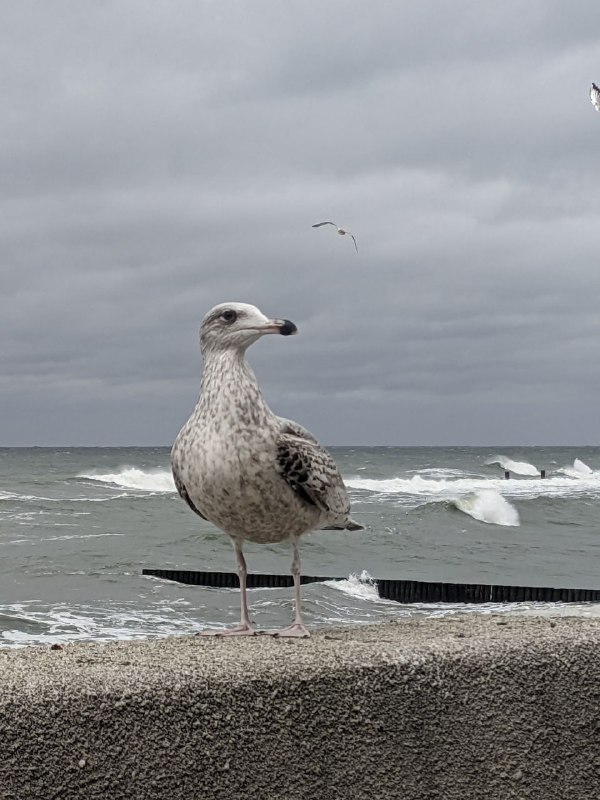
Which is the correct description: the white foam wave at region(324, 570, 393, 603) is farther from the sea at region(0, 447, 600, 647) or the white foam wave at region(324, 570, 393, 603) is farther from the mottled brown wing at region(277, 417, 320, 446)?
the mottled brown wing at region(277, 417, 320, 446)

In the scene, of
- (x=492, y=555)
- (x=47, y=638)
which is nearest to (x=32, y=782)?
(x=47, y=638)

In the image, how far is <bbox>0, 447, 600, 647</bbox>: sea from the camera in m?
10.5

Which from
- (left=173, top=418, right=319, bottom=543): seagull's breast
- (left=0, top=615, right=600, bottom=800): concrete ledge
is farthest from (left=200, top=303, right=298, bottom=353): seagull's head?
(left=0, top=615, right=600, bottom=800): concrete ledge

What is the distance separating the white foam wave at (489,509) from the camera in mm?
25766

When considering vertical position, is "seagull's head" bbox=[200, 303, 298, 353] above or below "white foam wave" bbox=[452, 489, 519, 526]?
above

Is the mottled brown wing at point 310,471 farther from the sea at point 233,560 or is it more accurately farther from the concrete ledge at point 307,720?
the sea at point 233,560

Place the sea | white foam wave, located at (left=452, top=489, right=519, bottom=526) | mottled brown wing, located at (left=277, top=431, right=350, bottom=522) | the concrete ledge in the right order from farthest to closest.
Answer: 1. white foam wave, located at (left=452, top=489, right=519, bottom=526)
2. the sea
3. mottled brown wing, located at (left=277, top=431, right=350, bottom=522)
4. the concrete ledge

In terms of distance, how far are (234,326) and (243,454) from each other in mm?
556

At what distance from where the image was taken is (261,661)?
3.52m

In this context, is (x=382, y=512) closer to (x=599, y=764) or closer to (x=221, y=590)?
(x=221, y=590)

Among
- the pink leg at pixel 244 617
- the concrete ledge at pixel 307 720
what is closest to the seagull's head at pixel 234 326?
the pink leg at pixel 244 617

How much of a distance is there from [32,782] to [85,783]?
16 centimetres

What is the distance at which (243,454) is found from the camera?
398 centimetres

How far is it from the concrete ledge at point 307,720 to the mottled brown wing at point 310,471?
598 mm
